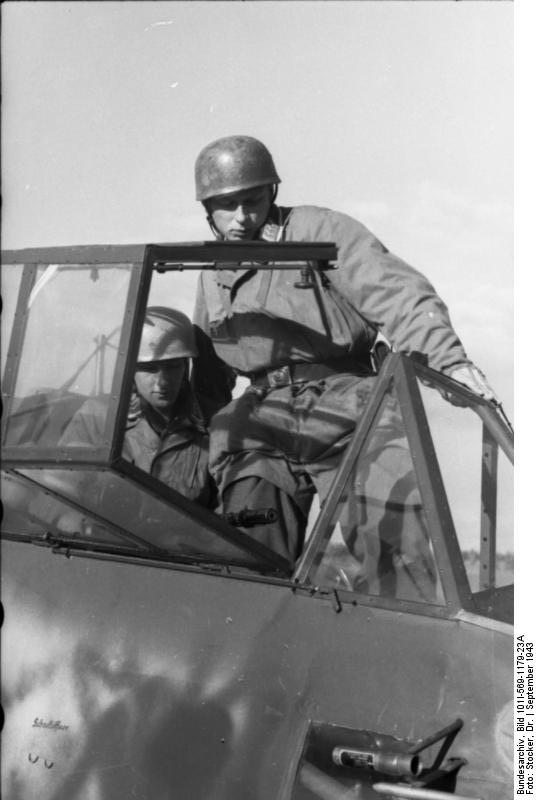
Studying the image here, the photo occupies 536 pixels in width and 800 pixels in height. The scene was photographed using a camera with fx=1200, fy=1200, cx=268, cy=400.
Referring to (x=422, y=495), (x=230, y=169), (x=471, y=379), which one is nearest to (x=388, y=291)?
(x=471, y=379)

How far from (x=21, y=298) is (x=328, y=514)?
1.29m

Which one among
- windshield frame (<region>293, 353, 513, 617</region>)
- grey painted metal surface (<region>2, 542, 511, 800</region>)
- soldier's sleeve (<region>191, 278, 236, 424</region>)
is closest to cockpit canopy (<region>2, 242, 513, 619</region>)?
windshield frame (<region>293, 353, 513, 617</region>)

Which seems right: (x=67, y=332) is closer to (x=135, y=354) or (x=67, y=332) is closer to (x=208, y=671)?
(x=135, y=354)

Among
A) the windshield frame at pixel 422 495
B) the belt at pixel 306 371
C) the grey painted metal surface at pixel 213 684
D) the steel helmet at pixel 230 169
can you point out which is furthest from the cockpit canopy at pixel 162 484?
the steel helmet at pixel 230 169

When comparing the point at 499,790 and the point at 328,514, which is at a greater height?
the point at 328,514

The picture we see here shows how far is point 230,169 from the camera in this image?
5.33 meters

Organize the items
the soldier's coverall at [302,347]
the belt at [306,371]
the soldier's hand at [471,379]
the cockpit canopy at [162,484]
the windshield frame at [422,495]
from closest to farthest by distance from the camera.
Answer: the windshield frame at [422,495] → the cockpit canopy at [162,484] → the soldier's hand at [471,379] → the soldier's coverall at [302,347] → the belt at [306,371]

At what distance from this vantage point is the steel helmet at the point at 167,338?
5.19 metres

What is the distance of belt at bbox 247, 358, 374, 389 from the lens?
16.9 ft

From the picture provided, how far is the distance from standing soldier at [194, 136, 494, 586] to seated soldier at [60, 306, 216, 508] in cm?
17

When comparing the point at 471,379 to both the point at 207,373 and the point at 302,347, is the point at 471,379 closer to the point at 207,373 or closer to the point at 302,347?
the point at 302,347

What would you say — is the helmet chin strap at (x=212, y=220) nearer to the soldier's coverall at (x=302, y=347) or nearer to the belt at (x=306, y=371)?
the soldier's coverall at (x=302, y=347)

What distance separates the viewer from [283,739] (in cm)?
345
